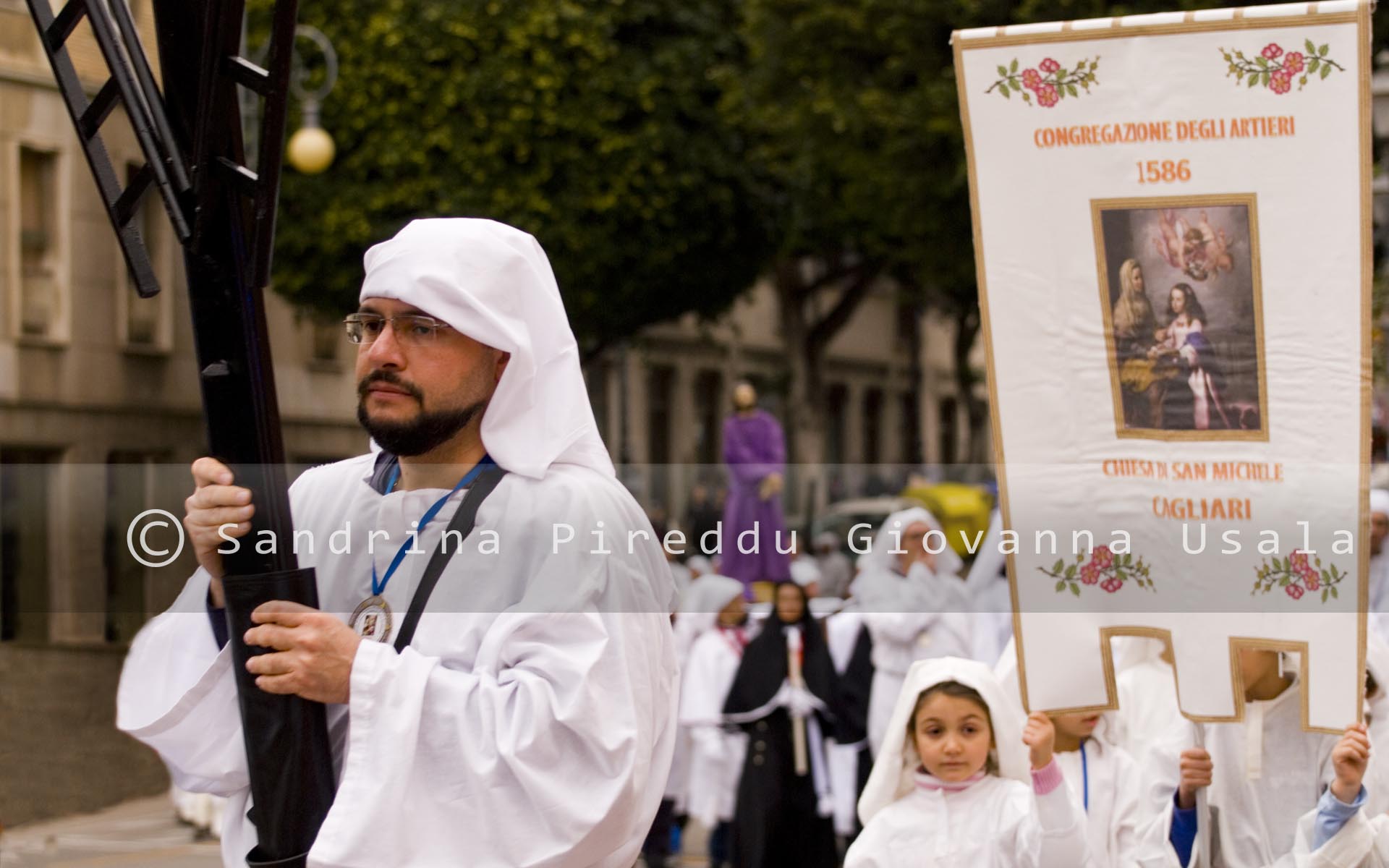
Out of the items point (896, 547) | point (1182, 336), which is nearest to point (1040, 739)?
point (1182, 336)

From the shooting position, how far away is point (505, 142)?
22.4 metres

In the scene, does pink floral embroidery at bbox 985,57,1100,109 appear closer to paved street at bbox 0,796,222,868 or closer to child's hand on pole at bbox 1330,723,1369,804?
child's hand on pole at bbox 1330,723,1369,804

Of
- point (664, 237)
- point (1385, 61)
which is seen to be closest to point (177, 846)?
point (664, 237)

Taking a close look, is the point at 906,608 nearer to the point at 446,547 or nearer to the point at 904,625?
the point at 904,625

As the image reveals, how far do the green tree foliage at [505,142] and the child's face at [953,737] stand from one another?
16.6 meters

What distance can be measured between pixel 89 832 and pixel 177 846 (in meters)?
0.80

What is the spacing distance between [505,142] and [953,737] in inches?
692

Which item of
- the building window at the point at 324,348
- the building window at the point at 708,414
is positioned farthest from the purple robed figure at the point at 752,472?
the building window at the point at 708,414

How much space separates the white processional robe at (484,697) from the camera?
10.5ft

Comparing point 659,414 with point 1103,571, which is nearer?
point 1103,571

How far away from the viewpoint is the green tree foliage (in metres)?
22.1

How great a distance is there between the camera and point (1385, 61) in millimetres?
24438

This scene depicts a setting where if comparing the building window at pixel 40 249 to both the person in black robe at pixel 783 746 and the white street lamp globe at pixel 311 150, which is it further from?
the person in black robe at pixel 783 746

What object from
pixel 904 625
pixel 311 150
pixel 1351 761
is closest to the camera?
pixel 1351 761
